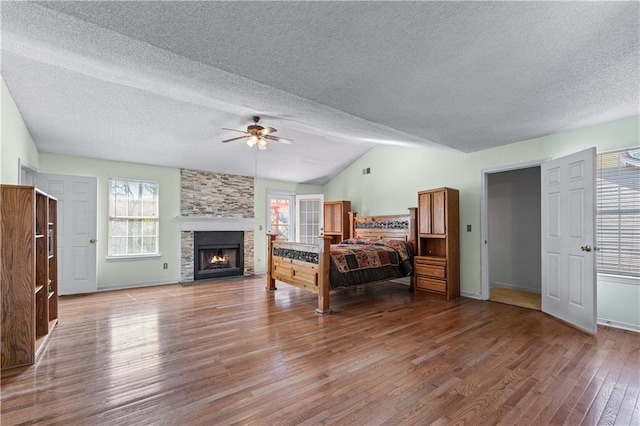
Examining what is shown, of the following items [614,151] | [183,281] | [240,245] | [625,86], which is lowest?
[183,281]

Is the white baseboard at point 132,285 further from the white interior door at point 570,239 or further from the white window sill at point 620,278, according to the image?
the white window sill at point 620,278

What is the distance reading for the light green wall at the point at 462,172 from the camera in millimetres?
3729

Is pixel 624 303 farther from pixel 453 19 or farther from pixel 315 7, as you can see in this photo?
pixel 315 7

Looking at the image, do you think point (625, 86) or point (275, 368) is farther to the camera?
point (625, 86)

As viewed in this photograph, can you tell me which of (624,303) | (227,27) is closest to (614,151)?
(624,303)

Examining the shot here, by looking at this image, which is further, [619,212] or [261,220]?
[261,220]

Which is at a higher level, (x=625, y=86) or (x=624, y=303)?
(x=625, y=86)

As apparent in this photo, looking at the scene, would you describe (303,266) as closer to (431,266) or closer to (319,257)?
(319,257)

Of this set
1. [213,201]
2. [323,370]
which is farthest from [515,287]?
[213,201]

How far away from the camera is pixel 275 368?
2543mm

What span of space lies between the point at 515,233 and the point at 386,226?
7.97ft

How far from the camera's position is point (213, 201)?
271 inches

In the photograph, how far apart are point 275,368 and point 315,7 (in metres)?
2.67

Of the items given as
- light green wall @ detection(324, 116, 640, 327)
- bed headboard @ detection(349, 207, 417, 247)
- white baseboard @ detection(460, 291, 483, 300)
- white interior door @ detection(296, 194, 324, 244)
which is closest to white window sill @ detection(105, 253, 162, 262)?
white interior door @ detection(296, 194, 324, 244)
